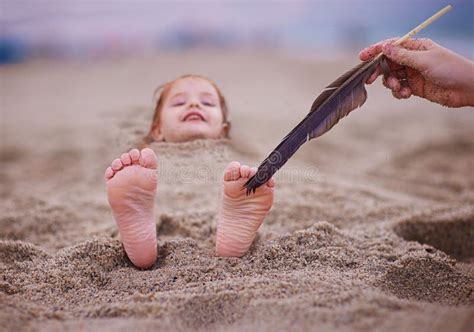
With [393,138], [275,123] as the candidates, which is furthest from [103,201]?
[393,138]

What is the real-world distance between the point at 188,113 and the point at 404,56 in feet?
2.89

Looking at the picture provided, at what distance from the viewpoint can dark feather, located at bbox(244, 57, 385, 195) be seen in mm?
1575

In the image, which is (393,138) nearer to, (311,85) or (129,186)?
(311,85)

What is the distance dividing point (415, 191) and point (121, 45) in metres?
5.28

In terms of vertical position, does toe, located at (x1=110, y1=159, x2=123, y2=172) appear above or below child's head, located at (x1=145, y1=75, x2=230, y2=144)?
below

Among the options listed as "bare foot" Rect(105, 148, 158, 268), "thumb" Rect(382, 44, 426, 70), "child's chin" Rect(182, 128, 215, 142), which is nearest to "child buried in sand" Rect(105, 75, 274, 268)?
"bare foot" Rect(105, 148, 158, 268)

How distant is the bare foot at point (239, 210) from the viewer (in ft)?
5.39

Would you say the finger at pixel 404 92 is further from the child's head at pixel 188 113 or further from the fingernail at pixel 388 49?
the child's head at pixel 188 113

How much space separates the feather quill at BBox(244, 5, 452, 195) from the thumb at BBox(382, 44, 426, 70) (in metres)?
0.03

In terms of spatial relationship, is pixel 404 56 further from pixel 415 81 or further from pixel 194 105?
pixel 194 105

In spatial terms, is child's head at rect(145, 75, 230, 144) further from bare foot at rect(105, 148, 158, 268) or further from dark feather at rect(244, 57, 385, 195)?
dark feather at rect(244, 57, 385, 195)

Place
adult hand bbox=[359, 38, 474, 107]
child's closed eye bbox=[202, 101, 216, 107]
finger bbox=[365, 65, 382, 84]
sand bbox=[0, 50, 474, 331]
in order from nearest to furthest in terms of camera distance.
→ 1. sand bbox=[0, 50, 474, 331]
2. adult hand bbox=[359, 38, 474, 107]
3. finger bbox=[365, 65, 382, 84]
4. child's closed eye bbox=[202, 101, 216, 107]

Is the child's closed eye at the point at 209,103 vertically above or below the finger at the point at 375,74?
below

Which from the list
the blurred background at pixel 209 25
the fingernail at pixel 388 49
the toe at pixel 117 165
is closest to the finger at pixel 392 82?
the fingernail at pixel 388 49
